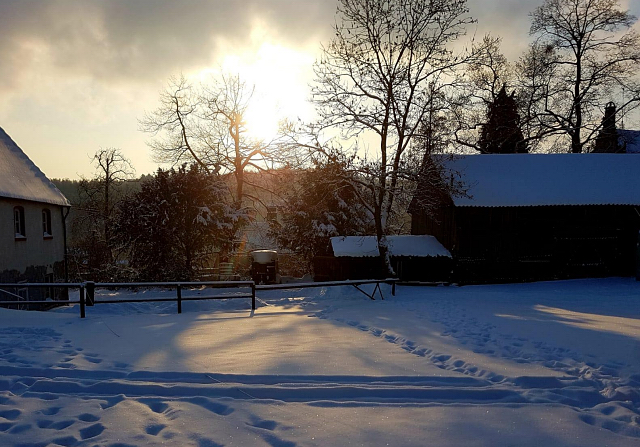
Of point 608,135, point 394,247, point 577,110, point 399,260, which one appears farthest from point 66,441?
point 608,135

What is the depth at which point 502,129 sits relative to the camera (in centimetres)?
3353

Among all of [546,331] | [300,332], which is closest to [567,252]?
[546,331]

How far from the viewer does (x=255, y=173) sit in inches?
1278

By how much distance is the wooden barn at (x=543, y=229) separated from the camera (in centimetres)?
2081

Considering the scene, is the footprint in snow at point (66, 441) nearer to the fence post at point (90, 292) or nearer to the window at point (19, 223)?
the fence post at point (90, 292)

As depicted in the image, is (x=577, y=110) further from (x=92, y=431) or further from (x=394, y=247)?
(x=92, y=431)

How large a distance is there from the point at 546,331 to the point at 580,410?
4.11m

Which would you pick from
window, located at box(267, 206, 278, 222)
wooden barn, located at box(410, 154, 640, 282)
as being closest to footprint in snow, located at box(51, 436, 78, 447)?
wooden barn, located at box(410, 154, 640, 282)

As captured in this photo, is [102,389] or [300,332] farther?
[300,332]

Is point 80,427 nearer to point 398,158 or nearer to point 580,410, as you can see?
point 580,410

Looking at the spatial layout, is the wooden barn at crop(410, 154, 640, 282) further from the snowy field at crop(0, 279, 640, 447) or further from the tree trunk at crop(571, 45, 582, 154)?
the snowy field at crop(0, 279, 640, 447)

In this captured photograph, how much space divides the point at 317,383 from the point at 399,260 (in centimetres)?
1650

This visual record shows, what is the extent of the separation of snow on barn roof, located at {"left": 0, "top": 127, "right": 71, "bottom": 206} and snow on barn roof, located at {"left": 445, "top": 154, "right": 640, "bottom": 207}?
18846 millimetres

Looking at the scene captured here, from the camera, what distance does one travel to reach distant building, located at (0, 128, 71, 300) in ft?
52.2
